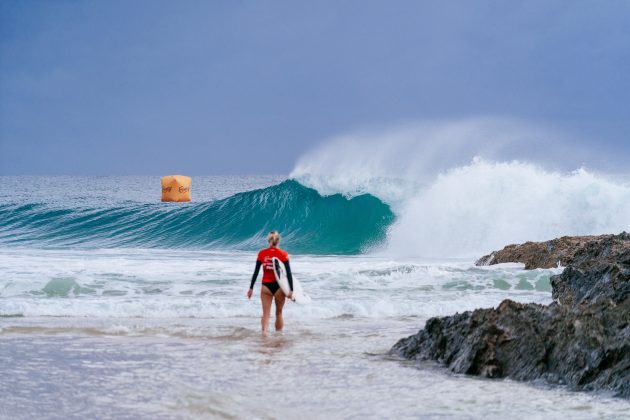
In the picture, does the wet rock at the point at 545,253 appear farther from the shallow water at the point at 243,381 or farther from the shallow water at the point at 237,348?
the shallow water at the point at 243,381

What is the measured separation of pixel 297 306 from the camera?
9398mm

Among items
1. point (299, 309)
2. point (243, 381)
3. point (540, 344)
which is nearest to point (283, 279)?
point (299, 309)

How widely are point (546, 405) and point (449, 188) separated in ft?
61.8

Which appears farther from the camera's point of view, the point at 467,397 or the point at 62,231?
the point at 62,231

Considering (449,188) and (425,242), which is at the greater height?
(449,188)

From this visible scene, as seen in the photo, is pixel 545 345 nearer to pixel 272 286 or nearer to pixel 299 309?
pixel 272 286

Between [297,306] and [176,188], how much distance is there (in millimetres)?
23596

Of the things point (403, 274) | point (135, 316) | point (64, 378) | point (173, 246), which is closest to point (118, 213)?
point (173, 246)

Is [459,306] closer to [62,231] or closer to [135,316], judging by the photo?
[135,316]

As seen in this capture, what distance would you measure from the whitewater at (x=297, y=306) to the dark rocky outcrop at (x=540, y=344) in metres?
0.18

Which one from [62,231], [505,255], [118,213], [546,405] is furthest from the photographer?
[118,213]

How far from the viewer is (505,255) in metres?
13.6

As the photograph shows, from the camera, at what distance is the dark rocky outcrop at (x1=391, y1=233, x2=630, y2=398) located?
4855 mm

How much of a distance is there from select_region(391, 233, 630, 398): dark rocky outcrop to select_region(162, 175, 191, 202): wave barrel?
2595 centimetres
